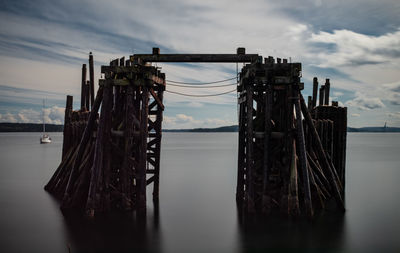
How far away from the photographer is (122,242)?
37.5 ft

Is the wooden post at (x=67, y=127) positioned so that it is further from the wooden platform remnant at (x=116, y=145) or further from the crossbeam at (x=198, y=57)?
the crossbeam at (x=198, y=57)

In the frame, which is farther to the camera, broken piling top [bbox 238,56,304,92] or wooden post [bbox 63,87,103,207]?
wooden post [bbox 63,87,103,207]

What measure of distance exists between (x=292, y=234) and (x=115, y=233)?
5.86 metres

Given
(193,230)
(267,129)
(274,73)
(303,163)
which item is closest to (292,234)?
(303,163)

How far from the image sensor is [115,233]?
12102mm

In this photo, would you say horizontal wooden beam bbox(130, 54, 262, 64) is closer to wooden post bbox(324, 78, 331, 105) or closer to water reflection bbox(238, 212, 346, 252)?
water reflection bbox(238, 212, 346, 252)

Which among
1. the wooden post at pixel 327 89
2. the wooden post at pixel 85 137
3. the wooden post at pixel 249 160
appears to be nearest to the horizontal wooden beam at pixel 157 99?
the wooden post at pixel 85 137

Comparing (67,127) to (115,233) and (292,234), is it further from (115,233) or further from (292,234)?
(292,234)

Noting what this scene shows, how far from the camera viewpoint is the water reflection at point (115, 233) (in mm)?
11102

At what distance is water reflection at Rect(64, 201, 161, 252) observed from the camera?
11.1 metres

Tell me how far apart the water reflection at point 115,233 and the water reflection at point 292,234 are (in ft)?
10.2

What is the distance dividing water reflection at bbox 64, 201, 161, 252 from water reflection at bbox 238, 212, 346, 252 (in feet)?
10.2

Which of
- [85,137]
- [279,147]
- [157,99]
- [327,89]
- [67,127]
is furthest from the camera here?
[327,89]

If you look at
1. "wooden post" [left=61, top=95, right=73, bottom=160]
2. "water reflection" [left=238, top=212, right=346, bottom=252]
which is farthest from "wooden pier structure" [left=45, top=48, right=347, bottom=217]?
"wooden post" [left=61, top=95, right=73, bottom=160]
